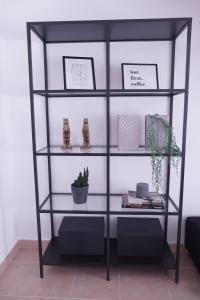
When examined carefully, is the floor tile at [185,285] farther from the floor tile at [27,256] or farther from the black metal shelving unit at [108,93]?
the floor tile at [27,256]

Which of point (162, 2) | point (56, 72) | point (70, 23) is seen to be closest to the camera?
point (70, 23)

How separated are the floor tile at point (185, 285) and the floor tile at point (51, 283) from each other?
74 cm

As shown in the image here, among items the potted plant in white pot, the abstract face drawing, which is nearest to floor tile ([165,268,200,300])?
the potted plant in white pot

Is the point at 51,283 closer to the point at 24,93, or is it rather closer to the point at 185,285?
the point at 185,285

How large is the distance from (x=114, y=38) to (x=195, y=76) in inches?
27.5

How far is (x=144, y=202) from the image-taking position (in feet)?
5.95

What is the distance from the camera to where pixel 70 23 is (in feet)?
5.03

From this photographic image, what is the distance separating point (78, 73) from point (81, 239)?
1.25 metres

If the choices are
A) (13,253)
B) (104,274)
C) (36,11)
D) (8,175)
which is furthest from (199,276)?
(36,11)

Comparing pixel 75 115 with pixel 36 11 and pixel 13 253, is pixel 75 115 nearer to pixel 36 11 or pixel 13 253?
pixel 36 11

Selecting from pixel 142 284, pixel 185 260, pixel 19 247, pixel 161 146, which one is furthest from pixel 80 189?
pixel 185 260

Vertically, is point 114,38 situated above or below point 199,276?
above

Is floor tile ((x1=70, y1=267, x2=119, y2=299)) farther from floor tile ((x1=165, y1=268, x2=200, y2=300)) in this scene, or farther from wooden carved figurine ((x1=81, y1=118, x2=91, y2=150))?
wooden carved figurine ((x1=81, y1=118, x2=91, y2=150))

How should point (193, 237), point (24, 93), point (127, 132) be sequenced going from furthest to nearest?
point (24, 93) < point (193, 237) < point (127, 132)
